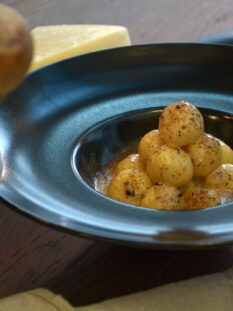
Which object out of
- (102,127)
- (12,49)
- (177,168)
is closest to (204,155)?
(177,168)

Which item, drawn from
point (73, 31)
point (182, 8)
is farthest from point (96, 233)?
point (182, 8)

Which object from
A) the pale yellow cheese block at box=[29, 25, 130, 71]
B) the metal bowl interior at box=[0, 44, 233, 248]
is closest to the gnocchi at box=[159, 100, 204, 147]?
the metal bowl interior at box=[0, 44, 233, 248]

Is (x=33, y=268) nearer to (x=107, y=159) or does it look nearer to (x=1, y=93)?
(x=107, y=159)

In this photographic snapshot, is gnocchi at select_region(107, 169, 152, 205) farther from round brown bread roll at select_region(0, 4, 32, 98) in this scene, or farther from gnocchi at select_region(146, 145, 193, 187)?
round brown bread roll at select_region(0, 4, 32, 98)

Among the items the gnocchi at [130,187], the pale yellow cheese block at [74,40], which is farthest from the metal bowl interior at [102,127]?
the pale yellow cheese block at [74,40]

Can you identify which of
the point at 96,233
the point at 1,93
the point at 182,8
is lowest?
the point at 182,8
